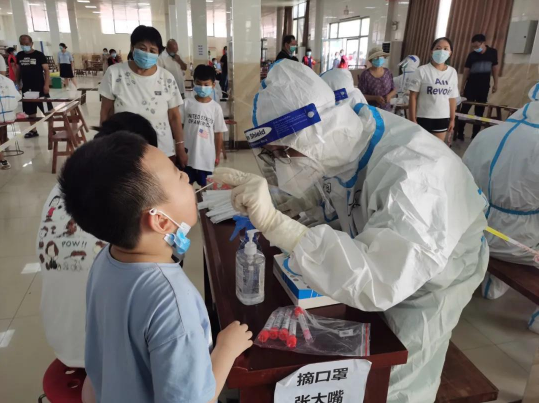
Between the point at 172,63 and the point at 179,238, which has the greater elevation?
the point at 172,63

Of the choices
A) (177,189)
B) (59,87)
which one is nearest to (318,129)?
(177,189)

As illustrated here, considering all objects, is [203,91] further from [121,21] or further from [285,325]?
[121,21]

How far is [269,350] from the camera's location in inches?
34.9

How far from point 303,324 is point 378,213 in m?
0.34

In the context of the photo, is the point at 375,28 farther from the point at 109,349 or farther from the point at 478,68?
the point at 109,349

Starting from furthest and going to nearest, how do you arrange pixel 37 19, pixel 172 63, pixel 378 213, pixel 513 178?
pixel 37 19
pixel 172 63
pixel 513 178
pixel 378 213

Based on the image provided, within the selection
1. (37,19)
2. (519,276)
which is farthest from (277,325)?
(37,19)

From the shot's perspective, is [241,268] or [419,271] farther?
[241,268]

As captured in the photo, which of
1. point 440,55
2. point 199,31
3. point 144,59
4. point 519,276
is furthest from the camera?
point 199,31

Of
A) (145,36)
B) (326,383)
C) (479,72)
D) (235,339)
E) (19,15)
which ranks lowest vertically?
(326,383)

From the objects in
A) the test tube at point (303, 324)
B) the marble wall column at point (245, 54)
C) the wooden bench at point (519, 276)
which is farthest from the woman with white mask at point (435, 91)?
the test tube at point (303, 324)

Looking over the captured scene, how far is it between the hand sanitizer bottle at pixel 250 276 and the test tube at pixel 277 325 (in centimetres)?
8

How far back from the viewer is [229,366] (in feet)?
2.67

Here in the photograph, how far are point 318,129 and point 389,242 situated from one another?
16.4 inches
